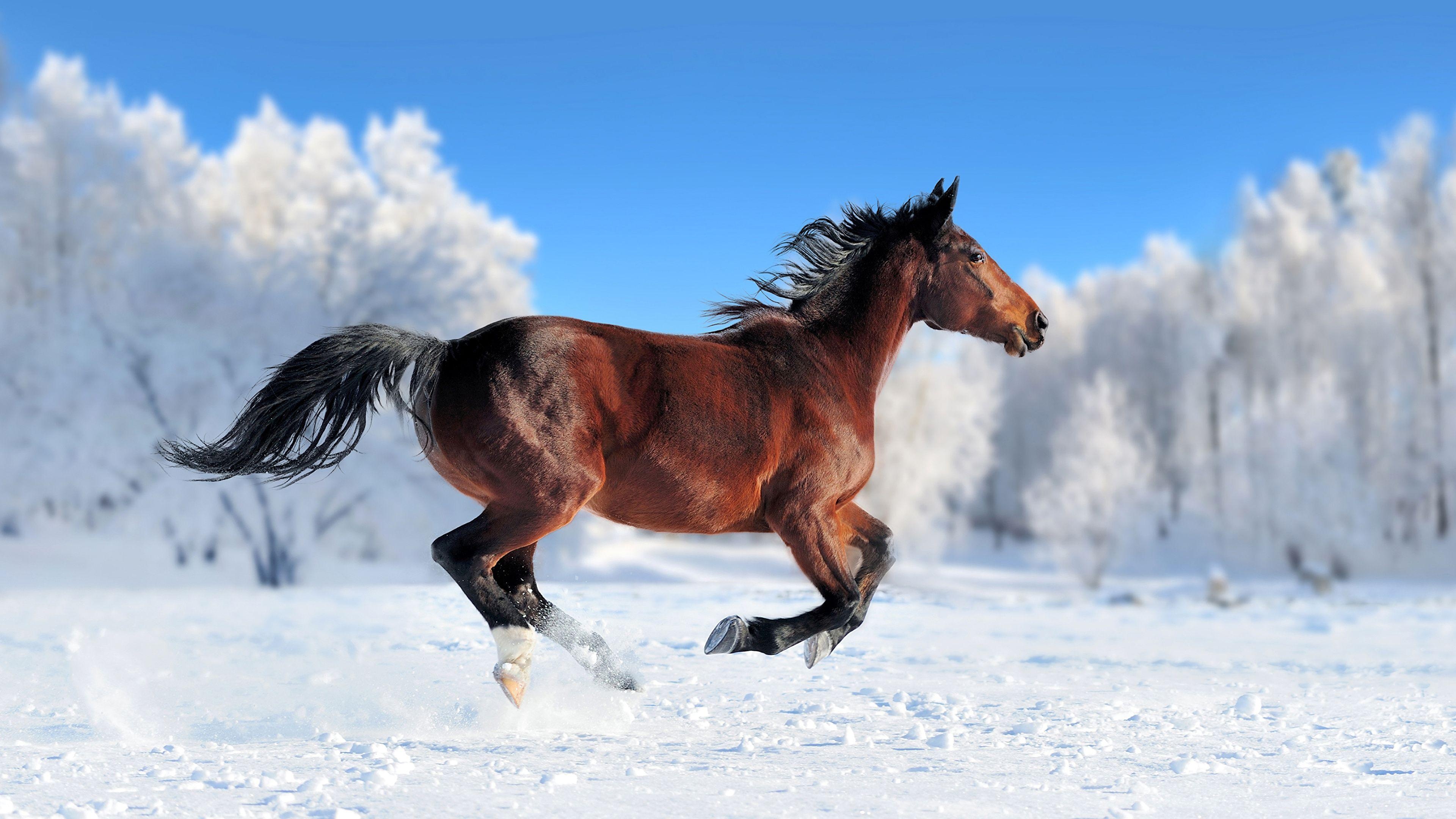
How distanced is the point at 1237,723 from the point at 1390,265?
3373 centimetres

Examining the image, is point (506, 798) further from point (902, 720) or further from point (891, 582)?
point (891, 582)

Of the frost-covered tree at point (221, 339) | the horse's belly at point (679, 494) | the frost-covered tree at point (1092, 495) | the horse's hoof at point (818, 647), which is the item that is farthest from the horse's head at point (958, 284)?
the frost-covered tree at point (1092, 495)

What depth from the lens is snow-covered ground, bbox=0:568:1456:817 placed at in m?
3.10

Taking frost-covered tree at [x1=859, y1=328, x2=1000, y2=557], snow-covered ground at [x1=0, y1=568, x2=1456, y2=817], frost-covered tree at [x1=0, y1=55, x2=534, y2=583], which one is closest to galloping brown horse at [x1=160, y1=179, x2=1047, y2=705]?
snow-covered ground at [x1=0, y1=568, x2=1456, y2=817]

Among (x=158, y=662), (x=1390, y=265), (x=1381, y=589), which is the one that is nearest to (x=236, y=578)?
(x=158, y=662)

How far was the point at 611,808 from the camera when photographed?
292 centimetres

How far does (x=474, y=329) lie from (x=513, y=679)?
17454 millimetres

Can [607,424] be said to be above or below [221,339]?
below

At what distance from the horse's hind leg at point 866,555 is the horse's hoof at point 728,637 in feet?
1.53

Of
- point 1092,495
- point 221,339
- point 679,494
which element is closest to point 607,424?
point 679,494

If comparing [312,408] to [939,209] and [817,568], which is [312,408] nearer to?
[817,568]

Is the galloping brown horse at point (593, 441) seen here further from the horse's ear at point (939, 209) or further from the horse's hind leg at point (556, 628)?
the horse's ear at point (939, 209)

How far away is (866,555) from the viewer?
15.7 ft

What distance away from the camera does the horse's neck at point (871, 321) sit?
4715mm
